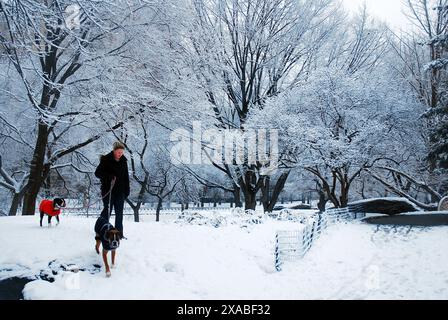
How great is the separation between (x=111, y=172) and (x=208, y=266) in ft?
8.95

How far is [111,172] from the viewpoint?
21.3ft

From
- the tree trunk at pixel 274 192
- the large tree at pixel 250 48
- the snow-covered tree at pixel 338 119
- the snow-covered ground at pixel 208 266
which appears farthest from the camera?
the tree trunk at pixel 274 192

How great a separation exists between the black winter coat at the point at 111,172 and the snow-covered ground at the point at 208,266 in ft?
4.36

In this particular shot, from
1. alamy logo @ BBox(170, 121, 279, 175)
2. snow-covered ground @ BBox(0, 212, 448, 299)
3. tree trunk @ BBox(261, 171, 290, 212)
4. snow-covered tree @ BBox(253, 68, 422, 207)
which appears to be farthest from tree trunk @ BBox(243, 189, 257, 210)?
snow-covered ground @ BBox(0, 212, 448, 299)

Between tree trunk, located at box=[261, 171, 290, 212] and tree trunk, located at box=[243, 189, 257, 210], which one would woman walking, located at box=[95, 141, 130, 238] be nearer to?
tree trunk, located at box=[243, 189, 257, 210]

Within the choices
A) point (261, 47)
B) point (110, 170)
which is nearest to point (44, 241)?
point (110, 170)

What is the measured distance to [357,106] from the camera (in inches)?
726

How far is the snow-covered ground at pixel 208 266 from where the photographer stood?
5.49m

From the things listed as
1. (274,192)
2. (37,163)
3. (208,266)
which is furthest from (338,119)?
(37,163)

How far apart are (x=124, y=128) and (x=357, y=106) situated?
1263 cm

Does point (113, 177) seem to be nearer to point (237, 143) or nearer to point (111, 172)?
point (111, 172)

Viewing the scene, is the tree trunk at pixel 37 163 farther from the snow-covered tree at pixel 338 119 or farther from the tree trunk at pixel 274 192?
the tree trunk at pixel 274 192

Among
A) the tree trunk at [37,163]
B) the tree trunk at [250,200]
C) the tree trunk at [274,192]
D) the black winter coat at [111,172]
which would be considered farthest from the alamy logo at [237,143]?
the black winter coat at [111,172]
